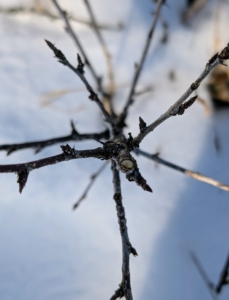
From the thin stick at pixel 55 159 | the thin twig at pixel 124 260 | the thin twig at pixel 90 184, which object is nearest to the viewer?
the thin stick at pixel 55 159

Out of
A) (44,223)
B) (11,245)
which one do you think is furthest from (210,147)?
(11,245)

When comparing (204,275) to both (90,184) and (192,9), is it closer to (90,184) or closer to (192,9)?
(90,184)

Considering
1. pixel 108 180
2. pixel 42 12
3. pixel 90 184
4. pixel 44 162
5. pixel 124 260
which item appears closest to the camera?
pixel 44 162

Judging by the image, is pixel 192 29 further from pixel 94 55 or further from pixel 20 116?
pixel 20 116

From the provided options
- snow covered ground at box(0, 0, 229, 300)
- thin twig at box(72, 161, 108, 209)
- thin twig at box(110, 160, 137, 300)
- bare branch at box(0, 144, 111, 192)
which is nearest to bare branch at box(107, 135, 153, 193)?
bare branch at box(0, 144, 111, 192)

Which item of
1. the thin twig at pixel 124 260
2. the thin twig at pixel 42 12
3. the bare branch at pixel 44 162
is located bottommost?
the thin twig at pixel 124 260

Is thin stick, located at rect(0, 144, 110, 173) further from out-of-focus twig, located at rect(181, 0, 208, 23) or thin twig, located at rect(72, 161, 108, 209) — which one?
out-of-focus twig, located at rect(181, 0, 208, 23)

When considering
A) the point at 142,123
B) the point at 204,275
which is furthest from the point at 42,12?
the point at 204,275

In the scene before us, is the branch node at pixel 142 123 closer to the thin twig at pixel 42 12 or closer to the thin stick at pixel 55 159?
the thin stick at pixel 55 159

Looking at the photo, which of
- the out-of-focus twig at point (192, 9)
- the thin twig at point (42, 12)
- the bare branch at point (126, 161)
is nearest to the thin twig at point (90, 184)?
the bare branch at point (126, 161)
